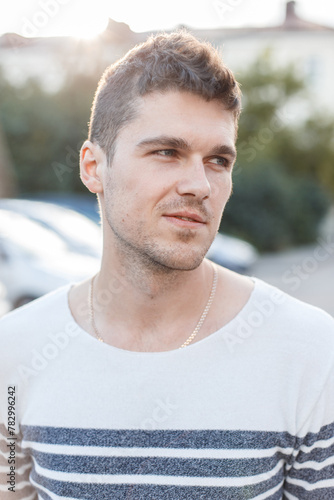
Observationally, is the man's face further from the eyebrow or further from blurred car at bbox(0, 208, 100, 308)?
blurred car at bbox(0, 208, 100, 308)

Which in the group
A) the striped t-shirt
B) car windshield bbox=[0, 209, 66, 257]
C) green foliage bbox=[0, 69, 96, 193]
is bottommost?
green foliage bbox=[0, 69, 96, 193]

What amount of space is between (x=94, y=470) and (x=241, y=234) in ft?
48.2

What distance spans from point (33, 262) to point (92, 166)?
4509 mm

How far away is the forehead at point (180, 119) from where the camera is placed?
176 centimetres

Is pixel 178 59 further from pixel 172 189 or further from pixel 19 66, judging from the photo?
pixel 19 66

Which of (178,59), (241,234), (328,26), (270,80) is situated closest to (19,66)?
(241,234)

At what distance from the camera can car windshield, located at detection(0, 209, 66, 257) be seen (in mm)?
6618

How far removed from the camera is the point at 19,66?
15109 mm

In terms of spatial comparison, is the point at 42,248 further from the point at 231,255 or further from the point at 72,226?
the point at 231,255

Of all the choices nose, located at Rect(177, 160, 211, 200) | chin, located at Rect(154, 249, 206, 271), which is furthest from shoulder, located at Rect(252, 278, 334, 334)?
nose, located at Rect(177, 160, 211, 200)

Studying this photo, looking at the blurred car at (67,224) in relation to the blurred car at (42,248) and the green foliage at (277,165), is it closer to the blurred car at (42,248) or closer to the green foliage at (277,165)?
the blurred car at (42,248)

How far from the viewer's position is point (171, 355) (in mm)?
1793

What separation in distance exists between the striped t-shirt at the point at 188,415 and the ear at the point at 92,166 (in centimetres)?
56

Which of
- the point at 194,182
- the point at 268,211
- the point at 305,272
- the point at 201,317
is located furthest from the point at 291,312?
the point at 268,211
